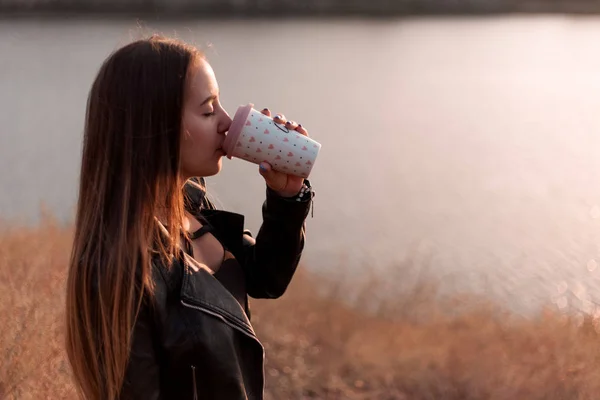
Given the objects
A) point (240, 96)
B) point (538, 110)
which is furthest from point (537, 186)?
point (240, 96)

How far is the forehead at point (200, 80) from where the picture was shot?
3.55 feet

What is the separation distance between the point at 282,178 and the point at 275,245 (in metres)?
0.16

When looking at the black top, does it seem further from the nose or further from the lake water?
the lake water

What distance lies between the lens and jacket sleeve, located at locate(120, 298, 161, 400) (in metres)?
1.03

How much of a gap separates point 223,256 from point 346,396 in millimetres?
1654

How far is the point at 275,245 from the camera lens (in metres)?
1.34

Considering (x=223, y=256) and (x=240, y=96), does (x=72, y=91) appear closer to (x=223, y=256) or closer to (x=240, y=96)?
(x=240, y=96)

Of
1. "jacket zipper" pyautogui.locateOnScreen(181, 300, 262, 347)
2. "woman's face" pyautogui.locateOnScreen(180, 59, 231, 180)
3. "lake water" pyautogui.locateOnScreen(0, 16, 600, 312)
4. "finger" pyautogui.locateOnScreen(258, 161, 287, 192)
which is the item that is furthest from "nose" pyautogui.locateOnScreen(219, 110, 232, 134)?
"lake water" pyautogui.locateOnScreen(0, 16, 600, 312)

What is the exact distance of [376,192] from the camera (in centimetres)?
523

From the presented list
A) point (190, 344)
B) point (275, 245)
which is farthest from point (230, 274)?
point (190, 344)

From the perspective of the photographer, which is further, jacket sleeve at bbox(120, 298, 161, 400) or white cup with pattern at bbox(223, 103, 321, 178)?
white cup with pattern at bbox(223, 103, 321, 178)

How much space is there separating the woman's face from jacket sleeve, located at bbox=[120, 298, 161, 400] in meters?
0.26

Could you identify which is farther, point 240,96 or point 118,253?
point 240,96

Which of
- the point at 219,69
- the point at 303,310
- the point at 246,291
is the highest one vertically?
the point at 246,291
